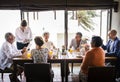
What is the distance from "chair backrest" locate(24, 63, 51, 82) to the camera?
112 inches

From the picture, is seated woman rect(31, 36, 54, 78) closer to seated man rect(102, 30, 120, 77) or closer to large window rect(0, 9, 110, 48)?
seated man rect(102, 30, 120, 77)

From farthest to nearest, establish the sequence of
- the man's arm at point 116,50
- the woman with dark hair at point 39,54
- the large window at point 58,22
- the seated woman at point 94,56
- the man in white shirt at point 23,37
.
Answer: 1. the large window at point 58,22
2. the man in white shirt at point 23,37
3. the man's arm at point 116,50
4. the woman with dark hair at point 39,54
5. the seated woman at point 94,56

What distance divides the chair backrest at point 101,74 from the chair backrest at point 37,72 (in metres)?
0.62

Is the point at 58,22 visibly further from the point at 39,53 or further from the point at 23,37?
the point at 39,53

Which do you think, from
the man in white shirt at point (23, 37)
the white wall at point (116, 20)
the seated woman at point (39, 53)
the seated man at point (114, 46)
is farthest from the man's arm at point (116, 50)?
the man in white shirt at point (23, 37)

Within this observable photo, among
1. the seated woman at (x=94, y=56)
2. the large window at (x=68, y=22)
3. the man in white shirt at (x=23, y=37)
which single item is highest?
the large window at (x=68, y=22)

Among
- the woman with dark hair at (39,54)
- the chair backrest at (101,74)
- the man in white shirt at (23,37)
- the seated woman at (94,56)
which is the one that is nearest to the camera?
the chair backrest at (101,74)

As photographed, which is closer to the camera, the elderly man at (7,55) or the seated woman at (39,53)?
the seated woman at (39,53)

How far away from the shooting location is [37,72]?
9.46ft

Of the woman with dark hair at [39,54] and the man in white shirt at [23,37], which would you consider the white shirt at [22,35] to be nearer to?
the man in white shirt at [23,37]

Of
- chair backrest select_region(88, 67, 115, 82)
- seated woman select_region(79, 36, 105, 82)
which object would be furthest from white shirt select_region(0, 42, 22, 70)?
chair backrest select_region(88, 67, 115, 82)

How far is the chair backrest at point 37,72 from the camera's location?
286 cm

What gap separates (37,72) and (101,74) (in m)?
0.93

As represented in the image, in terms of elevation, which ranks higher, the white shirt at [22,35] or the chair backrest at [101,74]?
the white shirt at [22,35]
